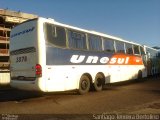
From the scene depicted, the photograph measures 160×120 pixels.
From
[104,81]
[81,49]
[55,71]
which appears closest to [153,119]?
[55,71]

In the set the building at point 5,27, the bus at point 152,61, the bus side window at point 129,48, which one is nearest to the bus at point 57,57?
the bus side window at point 129,48

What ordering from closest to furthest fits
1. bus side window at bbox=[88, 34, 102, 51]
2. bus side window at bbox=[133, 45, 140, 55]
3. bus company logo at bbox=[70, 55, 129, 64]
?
bus company logo at bbox=[70, 55, 129, 64] < bus side window at bbox=[88, 34, 102, 51] < bus side window at bbox=[133, 45, 140, 55]

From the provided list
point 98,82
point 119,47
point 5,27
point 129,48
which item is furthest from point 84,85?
point 5,27

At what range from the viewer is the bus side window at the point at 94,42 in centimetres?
1331

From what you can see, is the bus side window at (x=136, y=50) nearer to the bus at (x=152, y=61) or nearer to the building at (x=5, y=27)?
the bus at (x=152, y=61)

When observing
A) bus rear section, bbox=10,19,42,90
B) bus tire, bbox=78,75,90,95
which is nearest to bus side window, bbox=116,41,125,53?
bus tire, bbox=78,75,90,95

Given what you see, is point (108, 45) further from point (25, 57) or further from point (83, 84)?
point (25, 57)

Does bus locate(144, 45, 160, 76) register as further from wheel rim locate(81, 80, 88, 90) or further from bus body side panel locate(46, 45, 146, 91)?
wheel rim locate(81, 80, 88, 90)

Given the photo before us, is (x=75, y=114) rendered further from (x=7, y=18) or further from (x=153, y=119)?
(x=7, y=18)

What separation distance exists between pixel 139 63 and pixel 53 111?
44.7 ft

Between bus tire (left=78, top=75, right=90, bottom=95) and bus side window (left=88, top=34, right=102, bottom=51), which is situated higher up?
bus side window (left=88, top=34, right=102, bottom=51)

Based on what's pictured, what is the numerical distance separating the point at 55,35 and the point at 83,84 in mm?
3149

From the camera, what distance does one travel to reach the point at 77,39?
12.3m

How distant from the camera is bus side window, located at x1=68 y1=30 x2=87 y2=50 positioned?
11.8m
